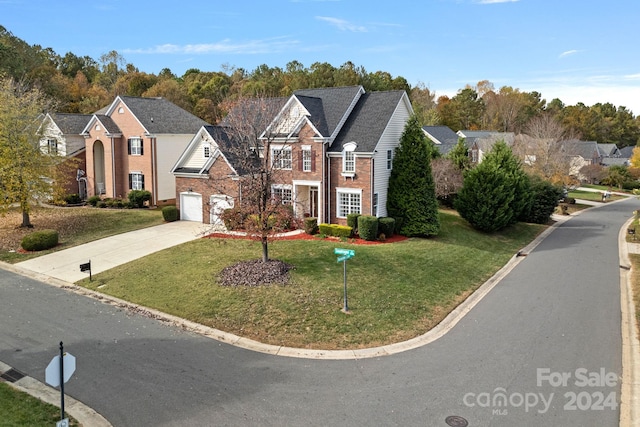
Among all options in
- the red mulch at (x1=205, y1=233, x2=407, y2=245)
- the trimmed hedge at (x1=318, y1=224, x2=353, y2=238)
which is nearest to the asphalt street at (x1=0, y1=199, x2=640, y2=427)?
the red mulch at (x1=205, y1=233, x2=407, y2=245)

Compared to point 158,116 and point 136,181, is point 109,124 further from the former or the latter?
point 136,181

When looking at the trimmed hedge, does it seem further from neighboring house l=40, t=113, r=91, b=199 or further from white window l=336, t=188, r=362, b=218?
neighboring house l=40, t=113, r=91, b=199

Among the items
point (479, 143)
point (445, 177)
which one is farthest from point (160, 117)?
point (479, 143)

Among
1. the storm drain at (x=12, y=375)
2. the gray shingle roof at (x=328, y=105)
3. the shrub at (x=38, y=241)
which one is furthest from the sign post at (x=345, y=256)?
the shrub at (x=38, y=241)

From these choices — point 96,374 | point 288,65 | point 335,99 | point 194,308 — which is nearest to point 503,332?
point 194,308

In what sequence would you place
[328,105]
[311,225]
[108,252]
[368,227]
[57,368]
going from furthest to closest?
[328,105]
[311,225]
[368,227]
[108,252]
[57,368]

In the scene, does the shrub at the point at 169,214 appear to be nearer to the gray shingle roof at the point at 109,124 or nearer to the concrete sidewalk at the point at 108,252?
the concrete sidewalk at the point at 108,252
